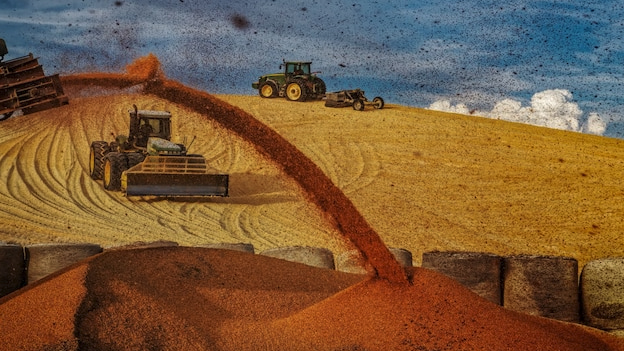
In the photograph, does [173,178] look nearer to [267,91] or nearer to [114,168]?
[114,168]

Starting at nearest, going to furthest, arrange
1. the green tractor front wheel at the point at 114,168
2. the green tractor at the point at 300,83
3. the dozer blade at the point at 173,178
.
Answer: the dozer blade at the point at 173,178 < the green tractor front wheel at the point at 114,168 < the green tractor at the point at 300,83

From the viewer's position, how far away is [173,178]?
12922mm

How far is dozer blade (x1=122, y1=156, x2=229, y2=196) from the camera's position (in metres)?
12.8

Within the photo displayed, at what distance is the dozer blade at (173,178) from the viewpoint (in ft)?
42.1

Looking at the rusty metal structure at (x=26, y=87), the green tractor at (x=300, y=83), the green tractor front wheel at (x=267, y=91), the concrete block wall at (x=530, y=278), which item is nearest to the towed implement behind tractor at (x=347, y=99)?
the green tractor at (x=300, y=83)

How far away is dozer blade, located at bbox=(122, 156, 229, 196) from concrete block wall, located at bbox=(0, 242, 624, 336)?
25.0 ft

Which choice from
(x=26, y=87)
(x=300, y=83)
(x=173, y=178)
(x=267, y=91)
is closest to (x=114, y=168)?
(x=173, y=178)

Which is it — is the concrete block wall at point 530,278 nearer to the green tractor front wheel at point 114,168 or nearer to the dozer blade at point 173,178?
the dozer blade at point 173,178

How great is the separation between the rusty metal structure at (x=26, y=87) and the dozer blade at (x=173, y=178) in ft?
6.21

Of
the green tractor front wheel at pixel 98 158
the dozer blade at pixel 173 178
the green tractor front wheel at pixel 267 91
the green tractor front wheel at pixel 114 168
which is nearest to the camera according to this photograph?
the dozer blade at pixel 173 178

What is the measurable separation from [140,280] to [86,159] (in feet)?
50.0

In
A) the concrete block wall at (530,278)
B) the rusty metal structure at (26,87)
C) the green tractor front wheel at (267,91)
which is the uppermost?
the green tractor front wheel at (267,91)

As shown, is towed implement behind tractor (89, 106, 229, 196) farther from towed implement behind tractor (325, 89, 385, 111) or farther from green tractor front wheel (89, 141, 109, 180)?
towed implement behind tractor (325, 89, 385, 111)

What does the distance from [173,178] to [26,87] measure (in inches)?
119
